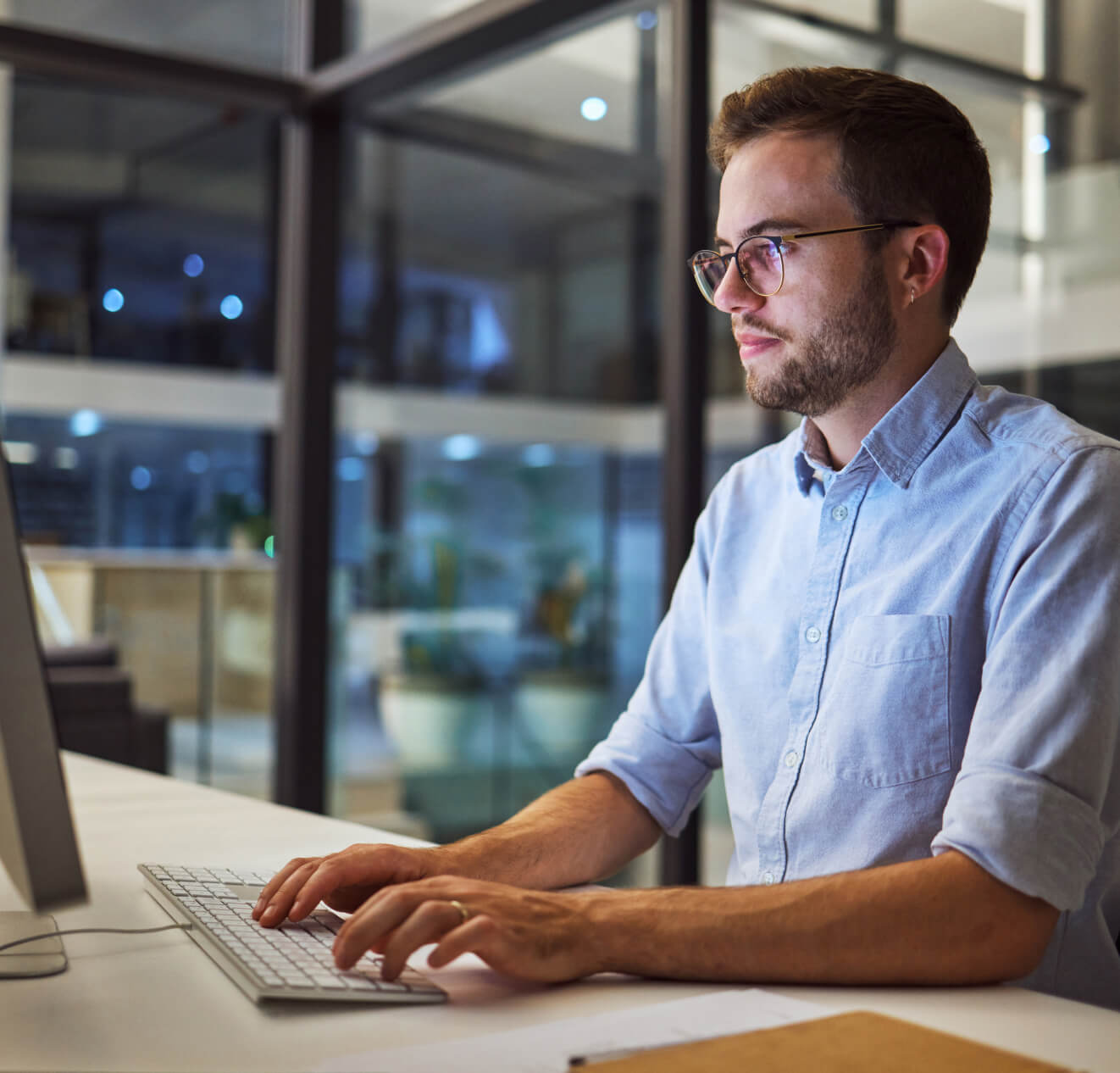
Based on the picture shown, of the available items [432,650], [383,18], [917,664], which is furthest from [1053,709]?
[432,650]

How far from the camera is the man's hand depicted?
2.80 feet

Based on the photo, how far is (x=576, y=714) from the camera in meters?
3.88

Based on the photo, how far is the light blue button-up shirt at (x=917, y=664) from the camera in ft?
3.23

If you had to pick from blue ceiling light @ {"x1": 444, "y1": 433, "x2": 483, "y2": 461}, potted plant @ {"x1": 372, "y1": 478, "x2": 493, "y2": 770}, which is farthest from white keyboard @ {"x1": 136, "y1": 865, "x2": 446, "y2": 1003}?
blue ceiling light @ {"x1": 444, "y1": 433, "x2": 483, "y2": 461}

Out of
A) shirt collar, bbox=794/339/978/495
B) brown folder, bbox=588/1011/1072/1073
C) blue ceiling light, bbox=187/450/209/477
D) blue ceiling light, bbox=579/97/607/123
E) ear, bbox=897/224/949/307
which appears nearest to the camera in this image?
brown folder, bbox=588/1011/1072/1073

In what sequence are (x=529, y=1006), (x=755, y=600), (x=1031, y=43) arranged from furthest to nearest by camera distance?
(x=1031, y=43) → (x=755, y=600) → (x=529, y=1006)

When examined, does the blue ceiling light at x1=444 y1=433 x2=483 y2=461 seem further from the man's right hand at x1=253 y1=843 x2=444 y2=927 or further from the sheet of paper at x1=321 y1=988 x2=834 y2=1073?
the sheet of paper at x1=321 y1=988 x2=834 y2=1073

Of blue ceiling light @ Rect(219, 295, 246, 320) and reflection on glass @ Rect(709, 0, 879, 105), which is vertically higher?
reflection on glass @ Rect(709, 0, 879, 105)

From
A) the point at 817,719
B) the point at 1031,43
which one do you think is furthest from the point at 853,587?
the point at 1031,43

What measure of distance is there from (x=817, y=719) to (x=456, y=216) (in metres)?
2.85

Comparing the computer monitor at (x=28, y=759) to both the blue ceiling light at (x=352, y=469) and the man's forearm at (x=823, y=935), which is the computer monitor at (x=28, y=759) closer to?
the man's forearm at (x=823, y=935)

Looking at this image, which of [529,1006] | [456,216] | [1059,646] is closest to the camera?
[529,1006]

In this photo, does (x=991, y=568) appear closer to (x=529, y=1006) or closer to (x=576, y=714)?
(x=529, y=1006)

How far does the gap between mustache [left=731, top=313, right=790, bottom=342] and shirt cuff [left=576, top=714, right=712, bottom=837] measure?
0.46 m
